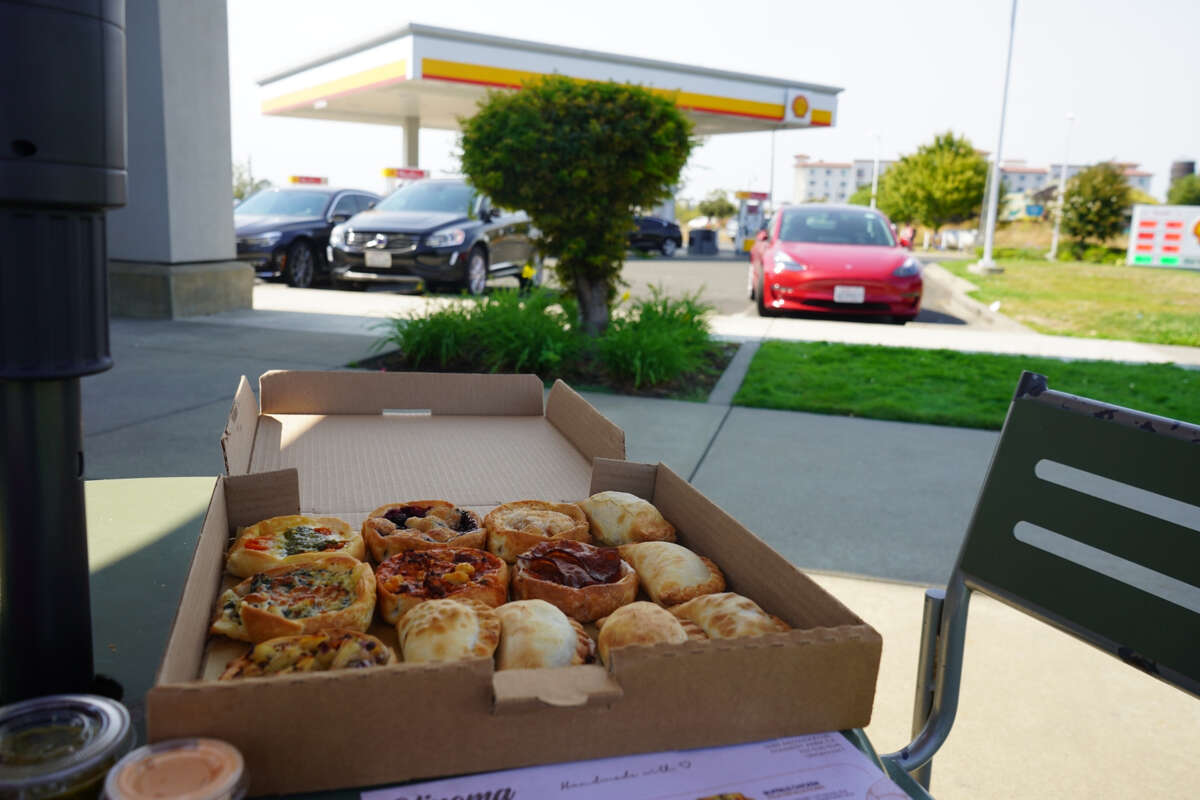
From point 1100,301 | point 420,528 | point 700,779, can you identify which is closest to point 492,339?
point 420,528

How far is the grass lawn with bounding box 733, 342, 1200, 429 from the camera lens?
582 centimetres

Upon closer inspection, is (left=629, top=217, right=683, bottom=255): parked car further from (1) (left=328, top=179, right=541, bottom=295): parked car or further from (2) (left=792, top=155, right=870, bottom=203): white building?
(2) (left=792, top=155, right=870, bottom=203): white building

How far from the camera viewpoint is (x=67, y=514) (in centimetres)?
69

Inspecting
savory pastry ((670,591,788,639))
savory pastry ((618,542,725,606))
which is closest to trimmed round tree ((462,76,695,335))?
savory pastry ((618,542,725,606))

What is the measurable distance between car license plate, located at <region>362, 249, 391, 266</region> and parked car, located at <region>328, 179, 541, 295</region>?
0.5 inches

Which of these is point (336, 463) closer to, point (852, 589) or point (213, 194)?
point (852, 589)

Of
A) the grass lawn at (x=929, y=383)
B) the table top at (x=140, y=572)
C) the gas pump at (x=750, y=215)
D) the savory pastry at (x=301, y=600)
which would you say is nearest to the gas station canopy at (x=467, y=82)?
the gas pump at (x=750, y=215)

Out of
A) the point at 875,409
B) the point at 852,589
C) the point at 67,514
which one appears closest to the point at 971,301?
the point at 875,409

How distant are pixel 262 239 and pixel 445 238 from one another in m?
3.00

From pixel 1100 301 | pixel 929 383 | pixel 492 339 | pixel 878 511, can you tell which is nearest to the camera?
pixel 878 511

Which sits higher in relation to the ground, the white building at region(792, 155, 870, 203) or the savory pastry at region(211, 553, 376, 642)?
the white building at region(792, 155, 870, 203)

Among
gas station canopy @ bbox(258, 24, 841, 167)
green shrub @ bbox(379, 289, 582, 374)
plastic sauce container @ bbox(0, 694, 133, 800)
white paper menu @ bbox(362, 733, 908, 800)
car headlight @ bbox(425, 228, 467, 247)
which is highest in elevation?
gas station canopy @ bbox(258, 24, 841, 167)

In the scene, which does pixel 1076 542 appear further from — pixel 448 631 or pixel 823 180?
pixel 823 180

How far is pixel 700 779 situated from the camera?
0.73 m
